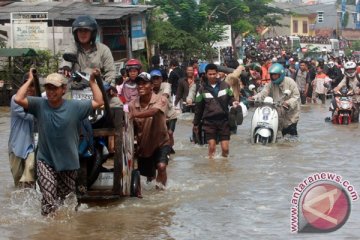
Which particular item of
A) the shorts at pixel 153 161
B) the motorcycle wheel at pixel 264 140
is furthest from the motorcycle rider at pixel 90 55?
the motorcycle wheel at pixel 264 140

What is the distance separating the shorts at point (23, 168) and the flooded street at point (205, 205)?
171 mm

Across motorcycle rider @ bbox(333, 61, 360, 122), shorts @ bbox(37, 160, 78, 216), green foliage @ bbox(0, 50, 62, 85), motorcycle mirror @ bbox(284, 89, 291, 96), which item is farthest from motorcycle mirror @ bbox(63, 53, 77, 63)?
green foliage @ bbox(0, 50, 62, 85)

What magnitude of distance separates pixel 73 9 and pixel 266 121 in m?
17.4

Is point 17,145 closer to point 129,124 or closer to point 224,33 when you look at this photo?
point 129,124

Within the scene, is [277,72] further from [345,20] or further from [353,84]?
[345,20]

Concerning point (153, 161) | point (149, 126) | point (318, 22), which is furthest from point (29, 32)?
point (318, 22)

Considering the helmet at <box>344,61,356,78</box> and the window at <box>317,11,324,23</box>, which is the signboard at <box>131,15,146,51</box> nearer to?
the helmet at <box>344,61,356,78</box>

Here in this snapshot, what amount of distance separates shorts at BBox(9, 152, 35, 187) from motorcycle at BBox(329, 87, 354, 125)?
35.0 feet

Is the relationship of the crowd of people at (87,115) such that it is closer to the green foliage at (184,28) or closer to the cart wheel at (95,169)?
the cart wheel at (95,169)

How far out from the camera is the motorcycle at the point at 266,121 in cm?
1484

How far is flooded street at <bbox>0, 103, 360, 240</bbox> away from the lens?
7.77m

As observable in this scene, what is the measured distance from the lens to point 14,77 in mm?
26781

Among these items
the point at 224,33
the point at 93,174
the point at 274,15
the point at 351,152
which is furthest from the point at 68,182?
the point at 274,15

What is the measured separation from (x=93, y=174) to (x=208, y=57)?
28.9 metres
